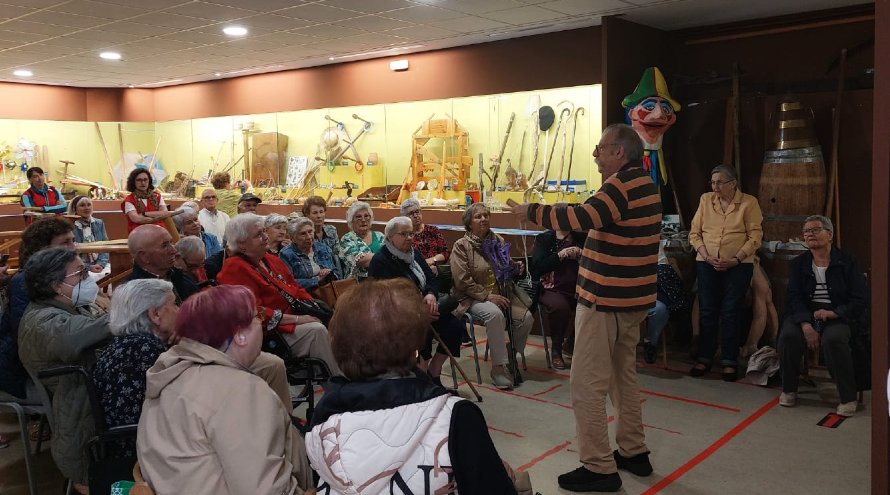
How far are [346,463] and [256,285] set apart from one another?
2.36 metres

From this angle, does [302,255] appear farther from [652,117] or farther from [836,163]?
[836,163]

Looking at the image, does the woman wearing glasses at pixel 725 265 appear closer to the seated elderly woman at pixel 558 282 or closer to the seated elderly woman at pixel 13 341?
the seated elderly woman at pixel 558 282

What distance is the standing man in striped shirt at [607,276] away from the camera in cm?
312

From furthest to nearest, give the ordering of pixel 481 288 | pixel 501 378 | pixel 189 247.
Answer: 1. pixel 481 288
2. pixel 501 378
3. pixel 189 247

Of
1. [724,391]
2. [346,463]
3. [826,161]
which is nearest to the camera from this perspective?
[346,463]

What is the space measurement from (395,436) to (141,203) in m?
6.01

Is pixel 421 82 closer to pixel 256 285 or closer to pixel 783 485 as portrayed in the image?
pixel 256 285

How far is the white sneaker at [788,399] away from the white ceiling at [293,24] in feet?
9.61

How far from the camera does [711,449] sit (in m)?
3.81

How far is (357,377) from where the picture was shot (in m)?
1.71

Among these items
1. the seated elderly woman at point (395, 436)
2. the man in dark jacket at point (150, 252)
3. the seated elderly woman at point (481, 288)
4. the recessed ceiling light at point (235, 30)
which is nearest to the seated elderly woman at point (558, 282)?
the seated elderly woman at point (481, 288)

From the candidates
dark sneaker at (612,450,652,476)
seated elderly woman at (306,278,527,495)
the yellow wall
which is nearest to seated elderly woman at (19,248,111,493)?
seated elderly woman at (306,278,527,495)

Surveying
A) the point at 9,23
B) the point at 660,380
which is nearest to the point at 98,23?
the point at 9,23

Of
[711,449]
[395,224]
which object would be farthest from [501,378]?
[711,449]
